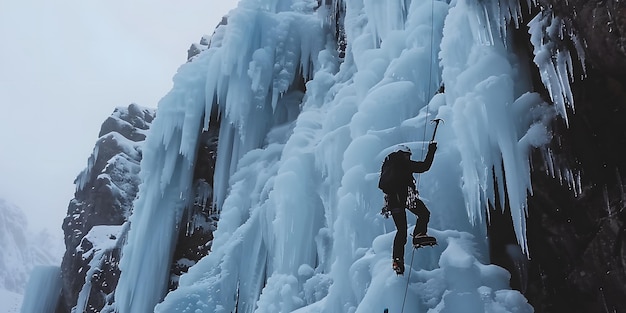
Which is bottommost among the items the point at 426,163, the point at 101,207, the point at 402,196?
the point at 402,196

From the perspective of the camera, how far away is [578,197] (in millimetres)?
4719

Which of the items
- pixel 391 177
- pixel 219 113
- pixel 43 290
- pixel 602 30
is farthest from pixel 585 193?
pixel 43 290

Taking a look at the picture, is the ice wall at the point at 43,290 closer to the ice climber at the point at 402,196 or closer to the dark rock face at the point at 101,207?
the dark rock face at the point at 101,207

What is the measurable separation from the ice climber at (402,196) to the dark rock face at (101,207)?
11657 millimetres

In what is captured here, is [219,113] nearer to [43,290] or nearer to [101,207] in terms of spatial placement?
[101,207]

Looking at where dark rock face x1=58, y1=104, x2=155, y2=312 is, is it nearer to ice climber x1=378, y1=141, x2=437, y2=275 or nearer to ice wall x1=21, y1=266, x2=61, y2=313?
ice wall x1=21, y1=266, x2=61, y2=313

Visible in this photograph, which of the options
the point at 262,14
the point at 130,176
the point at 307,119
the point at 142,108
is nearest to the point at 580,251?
the point at 307,119

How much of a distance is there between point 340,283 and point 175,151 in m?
6.86

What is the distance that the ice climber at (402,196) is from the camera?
4.69 m

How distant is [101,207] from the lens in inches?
642

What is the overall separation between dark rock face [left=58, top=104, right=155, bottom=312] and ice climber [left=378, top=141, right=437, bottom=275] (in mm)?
11657

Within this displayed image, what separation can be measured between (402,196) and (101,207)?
1365cm

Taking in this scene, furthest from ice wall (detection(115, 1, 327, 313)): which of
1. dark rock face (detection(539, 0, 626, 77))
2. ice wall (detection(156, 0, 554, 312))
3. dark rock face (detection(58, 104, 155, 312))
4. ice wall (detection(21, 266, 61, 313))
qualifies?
ice wall (detection(21, 266, 61, 313))

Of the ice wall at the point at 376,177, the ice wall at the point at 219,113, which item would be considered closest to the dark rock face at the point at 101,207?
the ice wall at the point at 219,113
